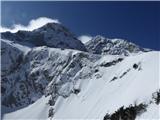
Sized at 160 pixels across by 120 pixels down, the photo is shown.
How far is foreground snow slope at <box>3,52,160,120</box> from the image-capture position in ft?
336

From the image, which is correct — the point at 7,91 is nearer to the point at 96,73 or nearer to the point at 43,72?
the point at 43,72

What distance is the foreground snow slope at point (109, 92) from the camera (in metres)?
103

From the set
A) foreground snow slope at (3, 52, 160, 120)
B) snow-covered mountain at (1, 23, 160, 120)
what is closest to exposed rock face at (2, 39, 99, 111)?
snow-covered mountain at (1, 23, 160, 120)

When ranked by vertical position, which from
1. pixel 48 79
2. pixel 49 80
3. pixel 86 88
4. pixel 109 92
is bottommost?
pixel 109 92

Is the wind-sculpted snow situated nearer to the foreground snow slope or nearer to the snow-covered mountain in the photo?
the snow-covered mountain

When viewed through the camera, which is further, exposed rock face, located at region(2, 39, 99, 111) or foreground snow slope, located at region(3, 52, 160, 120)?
exposed rock face, located at region(2, 39, 99, 111)

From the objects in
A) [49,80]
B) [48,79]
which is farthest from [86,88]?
[48,79]

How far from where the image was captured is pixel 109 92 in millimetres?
133000

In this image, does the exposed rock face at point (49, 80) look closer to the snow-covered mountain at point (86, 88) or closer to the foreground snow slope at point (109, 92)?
the snow-covered mountain at point (86, 88)

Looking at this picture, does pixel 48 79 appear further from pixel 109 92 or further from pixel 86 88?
pixel 109 92

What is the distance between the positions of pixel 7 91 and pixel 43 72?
19008 millimetres

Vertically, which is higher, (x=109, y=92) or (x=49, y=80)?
(x=49, y=80)

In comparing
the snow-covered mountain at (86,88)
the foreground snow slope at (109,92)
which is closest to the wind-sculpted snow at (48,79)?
the snow-covered mountain at (86,88)

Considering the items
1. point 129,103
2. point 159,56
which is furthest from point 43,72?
point 129,103
